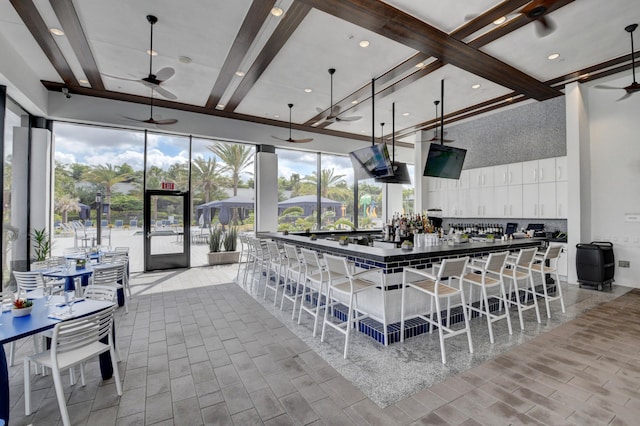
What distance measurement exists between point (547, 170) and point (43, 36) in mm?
9151

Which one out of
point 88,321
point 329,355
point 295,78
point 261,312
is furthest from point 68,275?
point 295,78

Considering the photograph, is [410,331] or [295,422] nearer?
[295,422]

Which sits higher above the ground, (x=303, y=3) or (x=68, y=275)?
(x=303, y=3)

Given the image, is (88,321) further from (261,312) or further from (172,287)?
(172,287)

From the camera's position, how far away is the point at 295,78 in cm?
562

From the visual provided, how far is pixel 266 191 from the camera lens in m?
8.30

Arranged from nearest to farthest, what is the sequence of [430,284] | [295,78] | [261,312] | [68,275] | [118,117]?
[430,284] < [68,275] < [261,312] < [295,78] < [118,117]

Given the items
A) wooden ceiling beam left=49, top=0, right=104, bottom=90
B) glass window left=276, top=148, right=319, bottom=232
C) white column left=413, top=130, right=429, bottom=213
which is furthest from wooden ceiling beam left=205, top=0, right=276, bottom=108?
white column left=413, top=130, right=429, bottom=213

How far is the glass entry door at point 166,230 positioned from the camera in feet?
23.7

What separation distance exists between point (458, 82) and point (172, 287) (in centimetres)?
686

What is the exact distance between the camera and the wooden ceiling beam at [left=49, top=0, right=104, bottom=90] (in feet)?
11.8

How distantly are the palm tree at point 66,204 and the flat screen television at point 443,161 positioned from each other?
745 cm

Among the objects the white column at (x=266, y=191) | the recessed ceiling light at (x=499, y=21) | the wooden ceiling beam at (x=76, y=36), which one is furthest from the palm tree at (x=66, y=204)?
the recessed ceiling light at (x=499, y=21)

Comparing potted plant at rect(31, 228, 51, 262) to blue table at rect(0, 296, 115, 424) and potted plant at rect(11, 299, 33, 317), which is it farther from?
potted plant at rect(11, 299, 33, 317)
